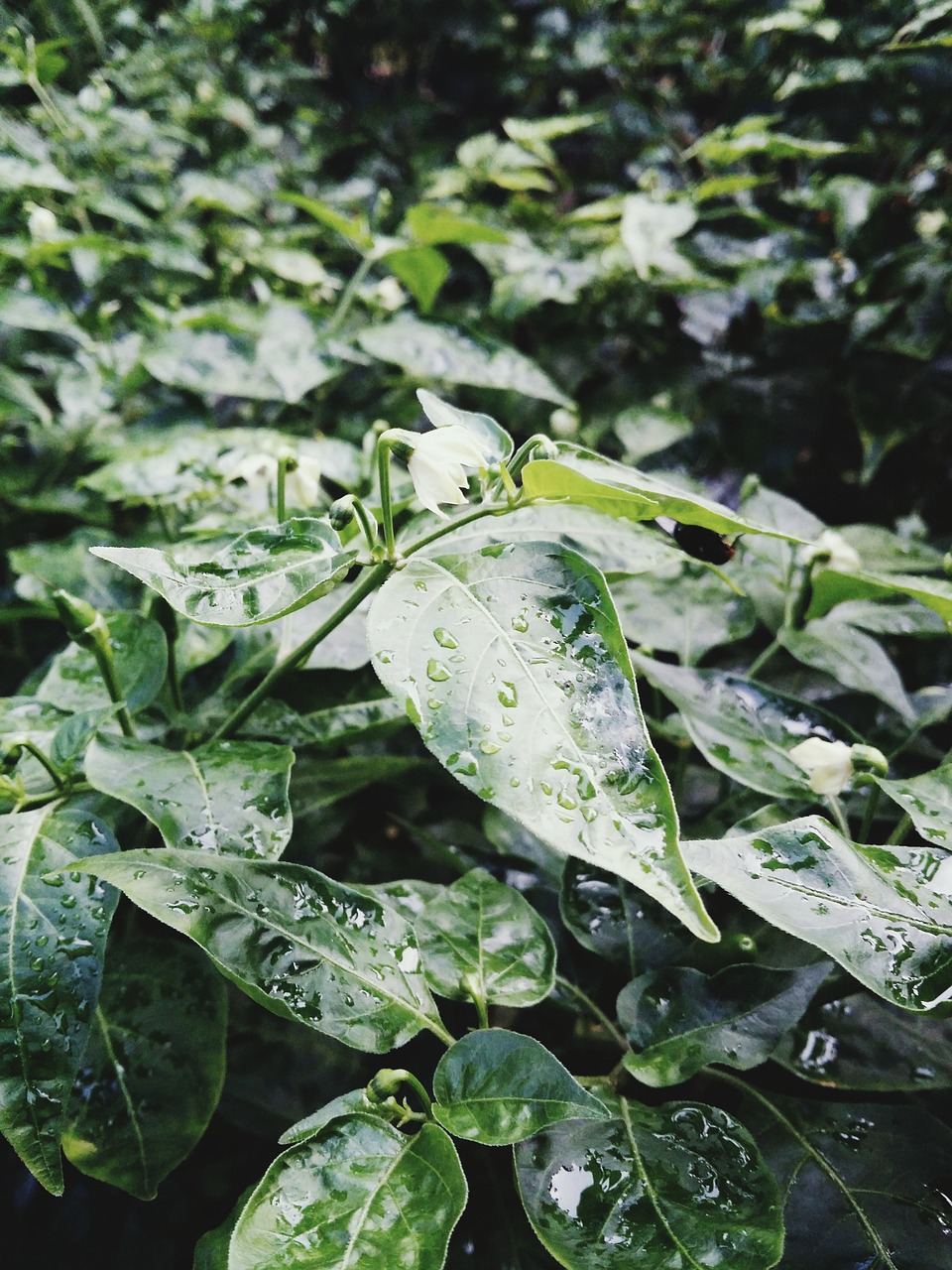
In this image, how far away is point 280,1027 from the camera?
29.0 inches

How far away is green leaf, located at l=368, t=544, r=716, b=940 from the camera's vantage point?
433mm

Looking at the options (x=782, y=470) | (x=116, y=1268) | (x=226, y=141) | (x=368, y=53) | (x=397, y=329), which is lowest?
(x=116, y=1268)

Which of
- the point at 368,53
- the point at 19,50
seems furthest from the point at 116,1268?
the point at 368,53

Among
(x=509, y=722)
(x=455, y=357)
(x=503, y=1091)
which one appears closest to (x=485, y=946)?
(x=503, y=1091)

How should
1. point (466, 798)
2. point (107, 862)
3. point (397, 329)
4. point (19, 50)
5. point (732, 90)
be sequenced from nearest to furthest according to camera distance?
point (107, 862) → point (466, 798) → point (397, 329) → point (19, 50) → point (732, 90)

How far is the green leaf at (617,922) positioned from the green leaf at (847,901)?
21cm

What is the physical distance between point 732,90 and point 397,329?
1241 mm

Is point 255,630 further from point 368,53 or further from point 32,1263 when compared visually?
point 368,53

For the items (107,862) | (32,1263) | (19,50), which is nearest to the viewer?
(107,862)

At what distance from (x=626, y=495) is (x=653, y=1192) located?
18.5 inches

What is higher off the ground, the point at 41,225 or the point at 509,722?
the point at 41,225

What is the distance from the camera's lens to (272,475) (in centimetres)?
93

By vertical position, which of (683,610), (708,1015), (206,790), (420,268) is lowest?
(708,1015)

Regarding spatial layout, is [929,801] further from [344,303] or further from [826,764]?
[344,303]
